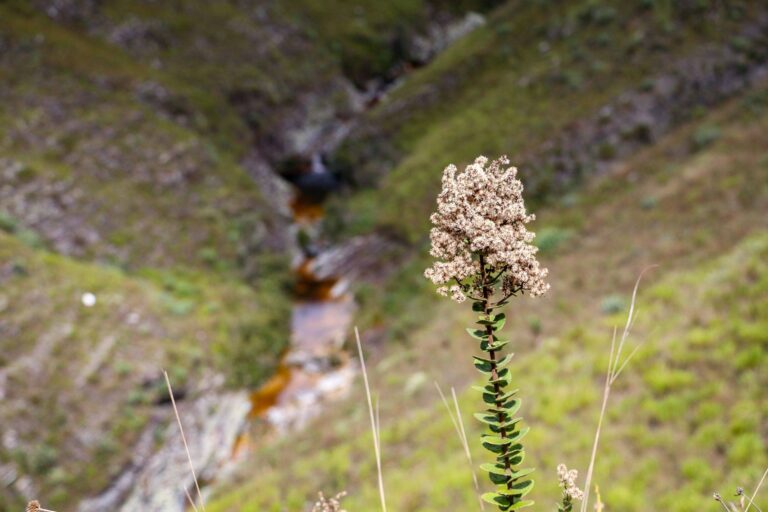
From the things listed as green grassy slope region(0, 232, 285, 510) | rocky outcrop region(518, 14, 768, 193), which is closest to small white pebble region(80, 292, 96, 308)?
green grassy slope region(0, 232, 285, 510)

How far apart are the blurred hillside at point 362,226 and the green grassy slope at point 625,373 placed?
0.08 metres

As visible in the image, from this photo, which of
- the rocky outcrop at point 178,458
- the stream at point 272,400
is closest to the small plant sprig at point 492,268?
the stream at point 272,400

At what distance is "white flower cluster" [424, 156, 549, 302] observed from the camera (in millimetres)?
1679

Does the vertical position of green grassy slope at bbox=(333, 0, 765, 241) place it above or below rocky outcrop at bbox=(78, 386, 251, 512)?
below

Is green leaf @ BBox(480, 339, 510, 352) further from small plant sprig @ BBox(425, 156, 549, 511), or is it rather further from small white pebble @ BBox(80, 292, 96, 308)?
small white pebble @ BBox(80, 292, 96, 308)

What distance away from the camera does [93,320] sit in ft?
70.8

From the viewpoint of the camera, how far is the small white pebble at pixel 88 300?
21969 millimetres

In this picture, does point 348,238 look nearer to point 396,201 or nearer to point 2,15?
point 396,201

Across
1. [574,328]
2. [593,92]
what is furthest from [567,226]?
[593,92]

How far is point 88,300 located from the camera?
870 inches

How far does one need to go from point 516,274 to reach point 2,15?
4529 centimetres

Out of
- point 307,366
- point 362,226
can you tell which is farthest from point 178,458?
point 362,226

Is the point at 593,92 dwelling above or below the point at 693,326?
below

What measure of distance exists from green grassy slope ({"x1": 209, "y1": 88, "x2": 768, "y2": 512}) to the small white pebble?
11450 mm
